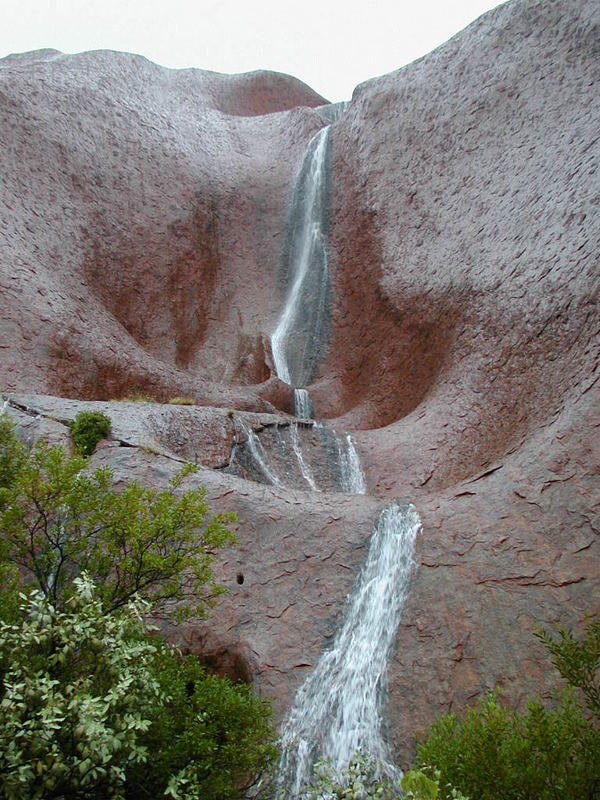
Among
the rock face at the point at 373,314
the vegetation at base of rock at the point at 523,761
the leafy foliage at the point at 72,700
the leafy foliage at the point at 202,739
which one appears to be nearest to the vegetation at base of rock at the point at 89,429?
the rock face at the point at 373,314

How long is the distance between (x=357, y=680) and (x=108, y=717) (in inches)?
160

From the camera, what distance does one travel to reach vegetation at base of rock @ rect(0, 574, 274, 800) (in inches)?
197

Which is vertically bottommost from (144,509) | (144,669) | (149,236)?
(144,669)

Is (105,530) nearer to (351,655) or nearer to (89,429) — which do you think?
(351,655)

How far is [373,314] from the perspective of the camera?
67.9ft

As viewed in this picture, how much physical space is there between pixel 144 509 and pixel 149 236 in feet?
51.6

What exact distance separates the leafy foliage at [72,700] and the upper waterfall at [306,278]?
51.0ft

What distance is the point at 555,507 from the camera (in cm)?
996

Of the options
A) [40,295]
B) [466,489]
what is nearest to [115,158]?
[40,295]

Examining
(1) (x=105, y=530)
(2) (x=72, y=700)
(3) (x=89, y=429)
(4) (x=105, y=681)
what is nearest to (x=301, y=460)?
(3) (x=89, y=429)

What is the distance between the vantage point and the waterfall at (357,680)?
791 cm

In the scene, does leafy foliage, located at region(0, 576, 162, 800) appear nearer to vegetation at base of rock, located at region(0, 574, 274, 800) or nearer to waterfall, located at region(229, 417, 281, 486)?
vegetation at base of rock, located at region(0, 574, 274, 800)

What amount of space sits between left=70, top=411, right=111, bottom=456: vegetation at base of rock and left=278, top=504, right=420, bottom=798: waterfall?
4.43 m

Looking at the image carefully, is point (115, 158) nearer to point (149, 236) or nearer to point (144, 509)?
point (149, 236)
